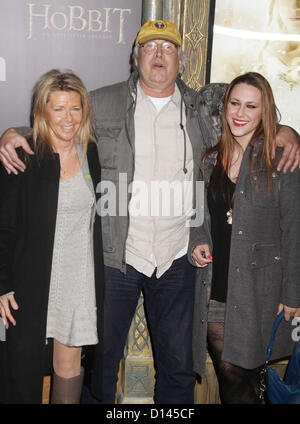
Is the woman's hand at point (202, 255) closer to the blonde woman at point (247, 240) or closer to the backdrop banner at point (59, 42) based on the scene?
the blonde woman at point (247, 240)

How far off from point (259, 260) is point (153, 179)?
782 millimetres

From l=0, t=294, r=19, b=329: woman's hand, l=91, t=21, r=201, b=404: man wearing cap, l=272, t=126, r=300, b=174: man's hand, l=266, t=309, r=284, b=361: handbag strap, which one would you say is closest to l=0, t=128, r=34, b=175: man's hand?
l=91, t=21, r=201, b=404: man wearing cap

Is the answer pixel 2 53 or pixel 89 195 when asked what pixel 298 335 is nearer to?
pixel 89 195

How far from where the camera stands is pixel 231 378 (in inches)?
102

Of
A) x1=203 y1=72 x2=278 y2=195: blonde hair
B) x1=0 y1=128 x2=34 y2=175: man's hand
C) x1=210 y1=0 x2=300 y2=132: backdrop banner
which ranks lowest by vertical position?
x1=0 y1=128 x2=34 y2=175: man's hand

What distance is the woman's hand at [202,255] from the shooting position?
2.52 meters

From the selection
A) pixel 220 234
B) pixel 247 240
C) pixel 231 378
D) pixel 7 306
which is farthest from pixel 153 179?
pixel 231 378

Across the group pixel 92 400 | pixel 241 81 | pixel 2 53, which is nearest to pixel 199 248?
pixel 241 81

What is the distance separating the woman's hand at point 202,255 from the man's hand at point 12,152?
43.0 inches

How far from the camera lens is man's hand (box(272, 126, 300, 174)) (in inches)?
92.6

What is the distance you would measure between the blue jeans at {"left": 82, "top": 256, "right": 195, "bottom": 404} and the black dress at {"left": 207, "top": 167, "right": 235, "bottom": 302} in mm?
262

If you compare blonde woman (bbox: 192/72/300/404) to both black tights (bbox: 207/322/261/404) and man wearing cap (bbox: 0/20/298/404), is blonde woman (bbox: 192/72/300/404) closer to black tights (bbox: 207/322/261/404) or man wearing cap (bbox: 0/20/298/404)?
black tights (bbox: 207/322/261/404)

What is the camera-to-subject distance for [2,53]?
120 inches

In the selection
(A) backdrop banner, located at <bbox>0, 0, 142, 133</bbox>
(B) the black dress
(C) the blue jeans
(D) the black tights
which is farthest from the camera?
(A) backdrop banner, located at <bbox>0, 0, 142, 133</bbox>
